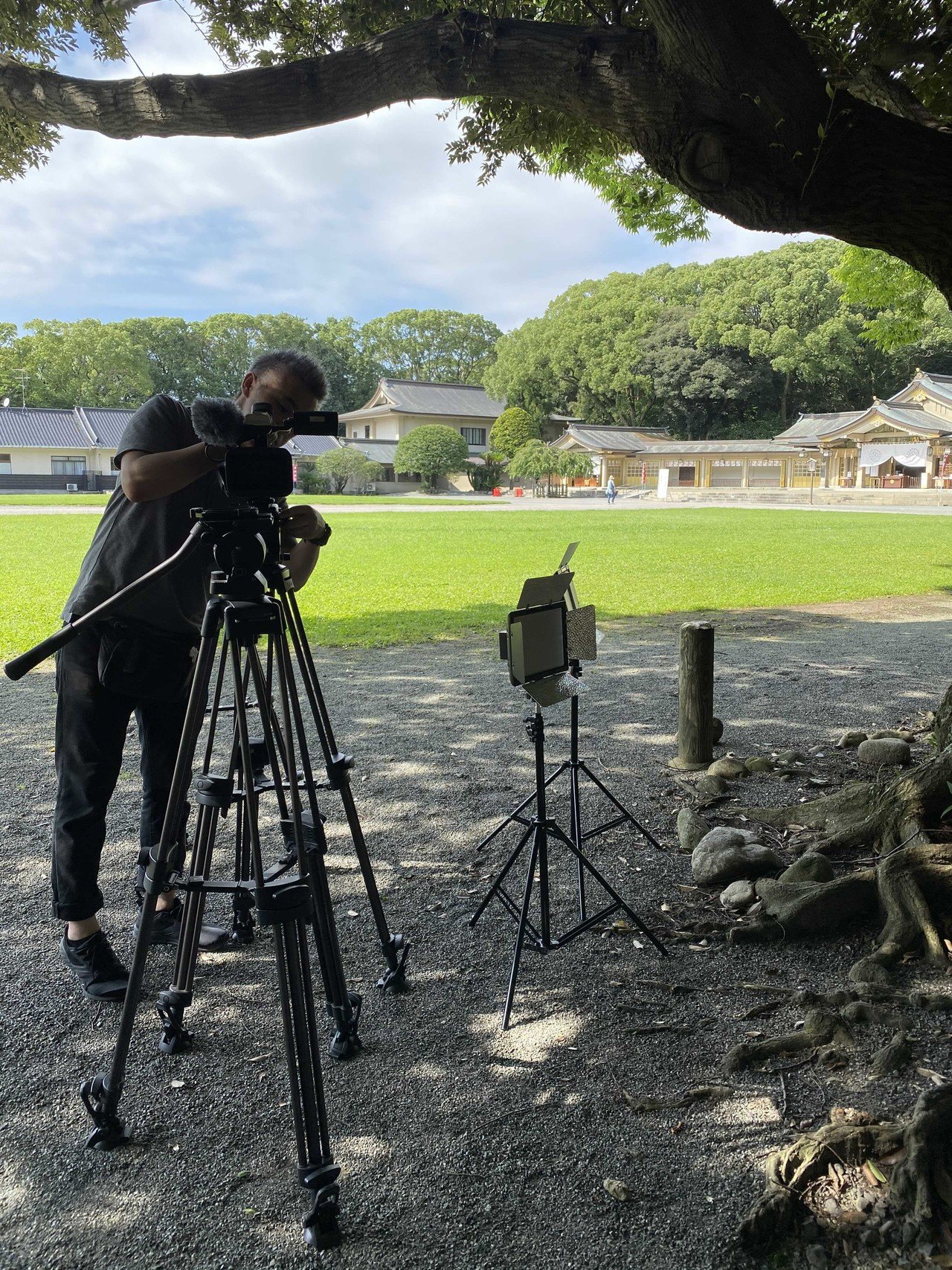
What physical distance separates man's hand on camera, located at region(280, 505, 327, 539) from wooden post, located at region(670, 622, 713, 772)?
Answer: 3472mm

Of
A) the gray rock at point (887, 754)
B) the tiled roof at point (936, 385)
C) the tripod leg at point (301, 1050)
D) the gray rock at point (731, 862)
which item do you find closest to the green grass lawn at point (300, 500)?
the tiled roof at point (936, 385)

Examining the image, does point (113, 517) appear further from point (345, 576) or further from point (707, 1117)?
point (345, 576)

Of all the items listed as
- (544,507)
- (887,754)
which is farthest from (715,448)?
(887,754)

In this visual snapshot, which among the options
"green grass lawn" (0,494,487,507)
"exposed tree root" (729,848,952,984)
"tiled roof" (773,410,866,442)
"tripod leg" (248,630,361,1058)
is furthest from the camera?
"tiled roof" (773,410,866,442)

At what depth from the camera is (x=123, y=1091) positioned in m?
2.52

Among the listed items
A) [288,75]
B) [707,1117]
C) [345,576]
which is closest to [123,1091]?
[707,1117]

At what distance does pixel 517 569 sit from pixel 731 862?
1222 centimetres

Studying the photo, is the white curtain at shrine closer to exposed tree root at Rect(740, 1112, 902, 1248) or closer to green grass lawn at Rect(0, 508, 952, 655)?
green grass lawn at Rect(0, 508, 952, 655)

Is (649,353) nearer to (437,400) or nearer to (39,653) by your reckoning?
(437,400)

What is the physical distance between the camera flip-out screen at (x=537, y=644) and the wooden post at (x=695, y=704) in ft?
7.93

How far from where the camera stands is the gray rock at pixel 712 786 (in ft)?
15.9

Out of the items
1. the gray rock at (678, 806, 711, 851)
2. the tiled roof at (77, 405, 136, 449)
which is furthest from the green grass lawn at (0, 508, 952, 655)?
the tiled roof at (77, 405, 136, 449)

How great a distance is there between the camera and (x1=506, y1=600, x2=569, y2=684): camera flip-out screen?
291cm

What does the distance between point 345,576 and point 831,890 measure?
12.3 meters
